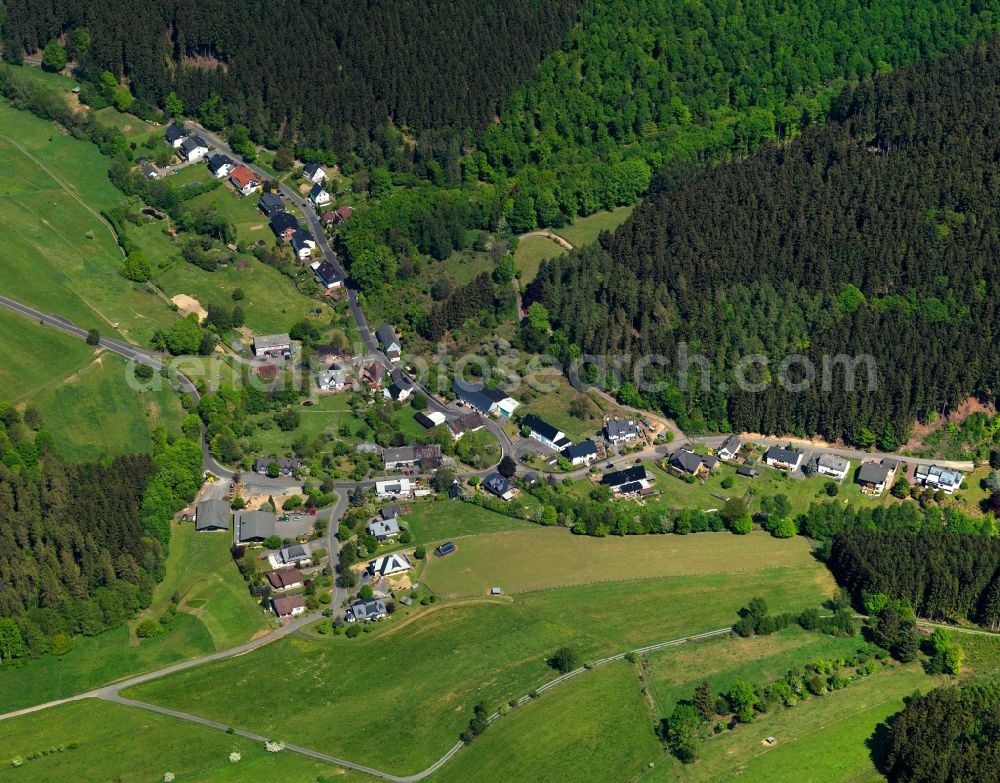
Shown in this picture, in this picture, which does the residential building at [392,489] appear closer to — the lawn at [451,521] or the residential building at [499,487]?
the lawn at [451,521]

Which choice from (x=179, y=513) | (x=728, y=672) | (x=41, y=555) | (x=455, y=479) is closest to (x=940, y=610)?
(x=728, y=672)

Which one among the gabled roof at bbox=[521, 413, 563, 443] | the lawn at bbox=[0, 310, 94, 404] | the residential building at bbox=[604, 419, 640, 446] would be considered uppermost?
the lawn at bbox=[0, 310, 94, 404]

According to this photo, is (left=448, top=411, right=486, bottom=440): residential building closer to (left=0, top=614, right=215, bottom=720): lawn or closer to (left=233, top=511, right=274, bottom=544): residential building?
(left=233, top=511, right=274, bottom=544): residential building

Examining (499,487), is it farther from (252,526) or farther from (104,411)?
(104,411)

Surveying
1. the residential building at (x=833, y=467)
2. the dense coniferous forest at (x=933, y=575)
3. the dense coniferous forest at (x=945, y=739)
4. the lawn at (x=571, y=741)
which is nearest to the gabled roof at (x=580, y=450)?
the residential building at (x=833, y=467)

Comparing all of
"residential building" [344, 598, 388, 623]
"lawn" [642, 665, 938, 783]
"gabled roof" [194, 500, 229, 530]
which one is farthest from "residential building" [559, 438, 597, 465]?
"lawn" [642, 665, 938, 783]

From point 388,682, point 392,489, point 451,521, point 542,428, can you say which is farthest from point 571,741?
point 542,428

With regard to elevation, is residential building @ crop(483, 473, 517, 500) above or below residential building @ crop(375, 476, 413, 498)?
below
